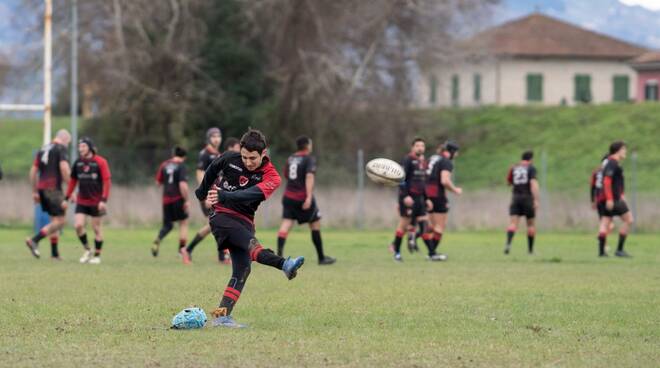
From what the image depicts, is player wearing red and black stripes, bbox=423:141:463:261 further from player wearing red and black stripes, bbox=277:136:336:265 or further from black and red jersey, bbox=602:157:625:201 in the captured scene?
black and red jersey, bbox=602:157:625:201

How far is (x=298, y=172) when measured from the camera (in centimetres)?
1903

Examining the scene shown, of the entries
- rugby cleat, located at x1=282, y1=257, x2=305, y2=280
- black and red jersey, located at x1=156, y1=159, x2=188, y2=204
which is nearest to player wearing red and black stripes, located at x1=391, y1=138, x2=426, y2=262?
black and red jersey, located at x1=156, y1=159, x2=188, y2=204

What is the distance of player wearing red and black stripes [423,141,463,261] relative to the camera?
67.9 feet

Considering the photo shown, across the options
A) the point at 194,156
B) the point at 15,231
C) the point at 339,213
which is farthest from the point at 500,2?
the point at 15,231

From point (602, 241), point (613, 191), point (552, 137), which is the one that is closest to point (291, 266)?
point (613, 191)

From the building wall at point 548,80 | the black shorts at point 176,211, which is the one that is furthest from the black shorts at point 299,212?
the building wall at point 548,80

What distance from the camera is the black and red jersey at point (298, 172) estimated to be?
18828mm

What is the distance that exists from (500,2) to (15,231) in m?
25.1

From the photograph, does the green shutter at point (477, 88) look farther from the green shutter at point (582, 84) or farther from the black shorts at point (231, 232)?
the black shorts at point (231, 232)

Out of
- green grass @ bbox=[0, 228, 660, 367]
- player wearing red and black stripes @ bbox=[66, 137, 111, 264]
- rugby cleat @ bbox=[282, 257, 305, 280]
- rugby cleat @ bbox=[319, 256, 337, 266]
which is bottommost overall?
green grass @ bbox=[0, 228, 660, 367]

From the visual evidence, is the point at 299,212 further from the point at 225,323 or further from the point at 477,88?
the point at 477,88

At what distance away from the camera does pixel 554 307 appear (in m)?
12.5

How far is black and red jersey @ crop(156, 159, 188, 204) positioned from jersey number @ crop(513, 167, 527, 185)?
6619 mm

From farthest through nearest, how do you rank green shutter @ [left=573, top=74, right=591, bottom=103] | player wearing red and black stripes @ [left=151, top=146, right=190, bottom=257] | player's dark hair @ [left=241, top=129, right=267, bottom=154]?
green shutter @ [left=573, top=74, right=591, bottom=103] → player wearing red and black stripes @ [left=151, top=146, right=190, bottom=257] → player's dark hair @ [left=241, top=129, right=267, bottom=154]
